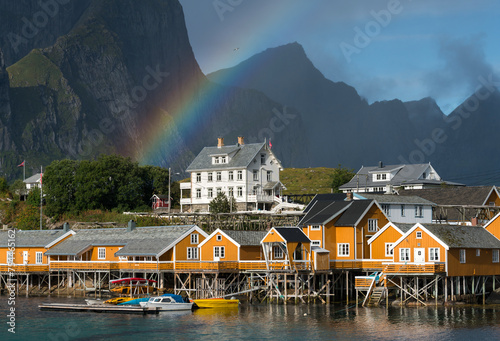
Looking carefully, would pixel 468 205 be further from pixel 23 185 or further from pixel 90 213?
→ pixel 23 185

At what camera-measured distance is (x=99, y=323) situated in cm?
5700

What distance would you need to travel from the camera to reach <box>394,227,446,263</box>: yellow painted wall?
208ft

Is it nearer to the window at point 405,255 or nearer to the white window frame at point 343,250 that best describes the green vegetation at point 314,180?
the white window frame at point 343,250

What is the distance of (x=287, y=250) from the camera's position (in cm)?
6644

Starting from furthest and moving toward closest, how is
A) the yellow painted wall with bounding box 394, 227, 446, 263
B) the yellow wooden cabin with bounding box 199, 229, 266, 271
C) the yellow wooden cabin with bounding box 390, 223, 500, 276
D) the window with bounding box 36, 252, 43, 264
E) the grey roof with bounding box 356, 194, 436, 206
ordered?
the window with bounding box 36, 252, 43, 264, the grey roof with bounding box 356, 194, 436, 206, the yellow wooden cabin with bounding box 199, 229, 266, 271, the yellow painted wall with bounding box 394, 227, 446, 263, the yellow wooden cabin with bounding box 390, 223, 500, 276

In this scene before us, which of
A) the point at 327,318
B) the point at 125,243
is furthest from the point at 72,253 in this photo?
the point at 327,318

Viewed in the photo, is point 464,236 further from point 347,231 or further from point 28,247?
point 28,247

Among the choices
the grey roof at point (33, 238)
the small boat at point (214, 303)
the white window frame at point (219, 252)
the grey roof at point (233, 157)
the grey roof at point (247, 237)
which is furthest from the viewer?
the grey roof at point (233, 157)

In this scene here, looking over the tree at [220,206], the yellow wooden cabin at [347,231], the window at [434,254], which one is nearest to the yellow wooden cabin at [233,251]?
the yellow wooden cabin at [347,231]

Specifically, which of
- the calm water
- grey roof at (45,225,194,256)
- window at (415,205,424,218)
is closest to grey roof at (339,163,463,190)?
window at (415,205,424,218)

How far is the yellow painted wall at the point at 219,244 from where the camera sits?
7150 cm

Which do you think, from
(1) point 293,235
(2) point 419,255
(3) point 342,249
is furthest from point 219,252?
(2) point 419,255

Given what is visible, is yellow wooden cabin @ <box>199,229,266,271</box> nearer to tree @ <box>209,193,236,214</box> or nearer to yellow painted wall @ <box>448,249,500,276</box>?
yellow painted wall @ <box>448,249,500,276</box>

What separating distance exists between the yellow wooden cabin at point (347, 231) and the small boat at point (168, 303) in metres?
13.9
